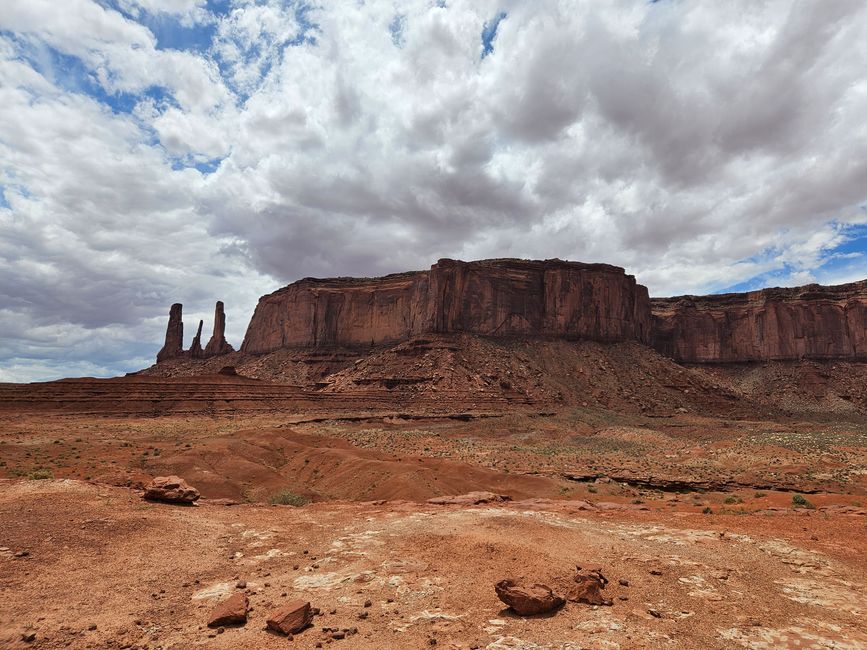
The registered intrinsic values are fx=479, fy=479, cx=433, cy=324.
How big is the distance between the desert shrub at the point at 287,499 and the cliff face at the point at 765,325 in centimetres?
10067

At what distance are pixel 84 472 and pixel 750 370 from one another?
11088 centimetres

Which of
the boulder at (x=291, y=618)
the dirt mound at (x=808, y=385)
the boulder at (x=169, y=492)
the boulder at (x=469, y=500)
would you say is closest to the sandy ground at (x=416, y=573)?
the boulder at (x=291, y=618)

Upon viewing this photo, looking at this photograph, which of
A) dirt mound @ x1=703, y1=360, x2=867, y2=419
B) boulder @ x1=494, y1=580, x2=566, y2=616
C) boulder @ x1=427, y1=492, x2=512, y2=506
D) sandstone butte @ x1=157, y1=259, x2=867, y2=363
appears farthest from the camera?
sandstone butte @ x1=157, y1=259, x2=867, y2=363

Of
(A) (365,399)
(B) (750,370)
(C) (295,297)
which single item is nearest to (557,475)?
(A) (365,399)

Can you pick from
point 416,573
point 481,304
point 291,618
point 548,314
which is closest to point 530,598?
point 416,573

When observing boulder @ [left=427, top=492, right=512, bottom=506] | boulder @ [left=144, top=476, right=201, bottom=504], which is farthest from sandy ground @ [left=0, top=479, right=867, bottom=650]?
boulder @ [left=427, top=492, right=512, bottom=506]

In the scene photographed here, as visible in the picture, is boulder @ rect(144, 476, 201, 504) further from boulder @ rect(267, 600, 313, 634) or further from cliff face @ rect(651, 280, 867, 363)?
cliff face @ rect(651, 280, 867, 363)

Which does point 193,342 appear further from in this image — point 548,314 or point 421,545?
point 421,545

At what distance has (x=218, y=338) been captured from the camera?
4370 inches

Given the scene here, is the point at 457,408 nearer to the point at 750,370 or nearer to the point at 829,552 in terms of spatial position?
the point at 829,552

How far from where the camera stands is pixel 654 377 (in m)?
76.2

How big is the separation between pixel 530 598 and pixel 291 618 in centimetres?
318

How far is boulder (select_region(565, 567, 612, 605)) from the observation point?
6.99 metres

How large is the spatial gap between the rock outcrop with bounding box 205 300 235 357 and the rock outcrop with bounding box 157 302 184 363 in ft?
19.4
